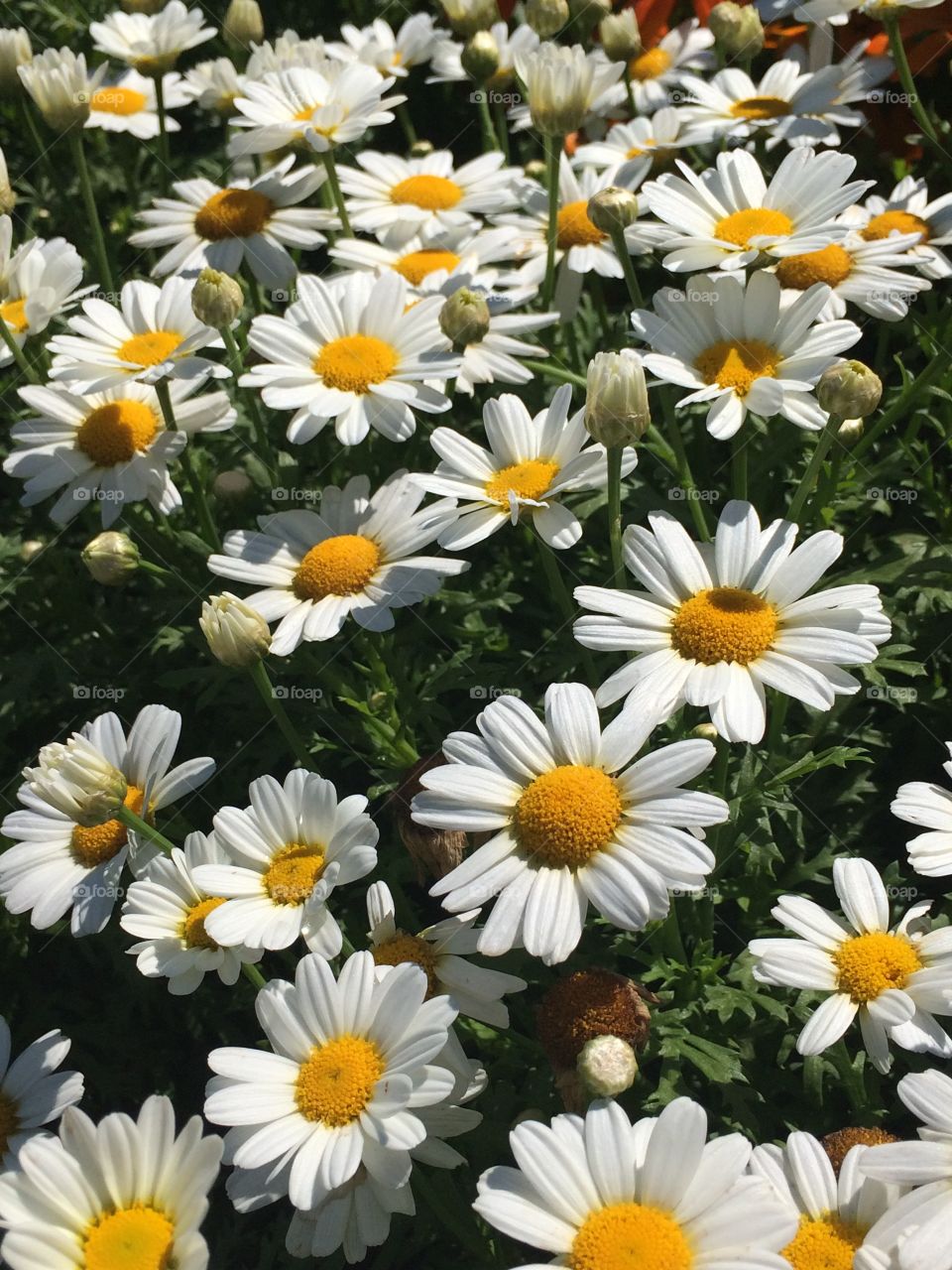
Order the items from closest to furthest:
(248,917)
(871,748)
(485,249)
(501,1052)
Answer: (248,917)
(501,1052)
(871,748)
(485,249)

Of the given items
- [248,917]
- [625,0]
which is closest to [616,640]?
[248,917]

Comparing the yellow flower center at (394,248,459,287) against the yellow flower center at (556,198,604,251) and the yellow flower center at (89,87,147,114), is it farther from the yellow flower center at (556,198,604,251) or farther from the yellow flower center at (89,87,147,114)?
the yellow flower center at (89,87,147,114)

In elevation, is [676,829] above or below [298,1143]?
above

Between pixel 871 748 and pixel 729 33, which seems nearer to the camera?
pixel 871 748

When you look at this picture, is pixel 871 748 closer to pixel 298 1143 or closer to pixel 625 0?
pixel 298 1143

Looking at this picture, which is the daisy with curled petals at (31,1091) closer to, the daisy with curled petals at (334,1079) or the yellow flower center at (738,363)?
the daisy with curled petals at (334,1079)

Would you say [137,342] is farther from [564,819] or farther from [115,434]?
[564,819]


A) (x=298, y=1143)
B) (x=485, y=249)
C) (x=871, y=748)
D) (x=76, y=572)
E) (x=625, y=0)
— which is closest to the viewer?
(x=298, y=1143)
